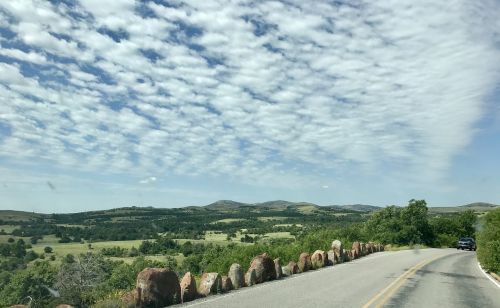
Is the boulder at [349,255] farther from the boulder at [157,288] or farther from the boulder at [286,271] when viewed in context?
the boulder at [157,288]

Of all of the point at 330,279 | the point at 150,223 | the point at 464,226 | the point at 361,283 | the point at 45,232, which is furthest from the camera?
the point at 150,223

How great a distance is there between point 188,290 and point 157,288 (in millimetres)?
1512

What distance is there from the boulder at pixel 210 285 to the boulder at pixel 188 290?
0.49 meters

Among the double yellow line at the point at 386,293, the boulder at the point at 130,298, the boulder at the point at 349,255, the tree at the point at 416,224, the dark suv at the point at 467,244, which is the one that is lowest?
the double yellow line at the point at 386,293

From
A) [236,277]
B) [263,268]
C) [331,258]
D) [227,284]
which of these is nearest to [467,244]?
[331,258]

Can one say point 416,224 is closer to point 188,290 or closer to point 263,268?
point 263,268

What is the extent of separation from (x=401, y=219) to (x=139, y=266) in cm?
3710

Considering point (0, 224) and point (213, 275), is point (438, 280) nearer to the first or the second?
point (213, 275)

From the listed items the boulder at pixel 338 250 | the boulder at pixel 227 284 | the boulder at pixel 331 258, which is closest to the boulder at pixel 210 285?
the boulder at pixel 227 284

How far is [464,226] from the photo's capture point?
3115 inches

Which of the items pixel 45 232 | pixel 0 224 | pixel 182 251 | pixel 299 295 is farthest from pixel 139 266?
pixel 0 224

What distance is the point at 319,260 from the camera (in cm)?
2667

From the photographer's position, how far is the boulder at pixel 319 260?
1025 inches

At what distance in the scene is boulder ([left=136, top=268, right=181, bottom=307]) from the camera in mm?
12609
